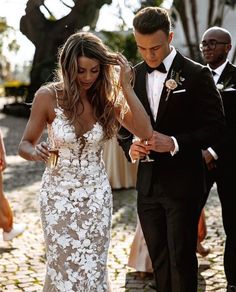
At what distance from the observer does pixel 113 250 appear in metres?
6.84

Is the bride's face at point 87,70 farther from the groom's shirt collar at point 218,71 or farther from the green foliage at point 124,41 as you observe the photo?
the green foliage at point 124,41

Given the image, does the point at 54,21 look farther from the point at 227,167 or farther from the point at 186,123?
the point at 186,123

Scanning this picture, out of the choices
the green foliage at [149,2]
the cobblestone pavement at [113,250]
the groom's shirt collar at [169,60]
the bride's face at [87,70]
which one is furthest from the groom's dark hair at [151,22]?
the green foliage at [149,2]

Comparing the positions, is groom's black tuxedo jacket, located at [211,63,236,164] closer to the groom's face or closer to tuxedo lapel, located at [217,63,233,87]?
tuxedo lapel, located at [217,63,233,87]

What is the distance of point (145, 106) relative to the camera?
13.6 feet

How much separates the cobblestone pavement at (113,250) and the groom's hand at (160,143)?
1994mm

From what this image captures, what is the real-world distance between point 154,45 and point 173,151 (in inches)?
27.3

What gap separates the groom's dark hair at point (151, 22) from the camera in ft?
12.6

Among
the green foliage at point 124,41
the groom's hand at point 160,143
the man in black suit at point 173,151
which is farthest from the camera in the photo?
the green foliage at point 124,41

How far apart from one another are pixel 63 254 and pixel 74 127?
2.66ft

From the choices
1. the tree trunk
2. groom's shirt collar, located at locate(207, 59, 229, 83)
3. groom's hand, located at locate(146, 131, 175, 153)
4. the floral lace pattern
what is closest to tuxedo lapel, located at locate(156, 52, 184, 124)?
groom's hand, located at locate(146, 131, 175, 153)

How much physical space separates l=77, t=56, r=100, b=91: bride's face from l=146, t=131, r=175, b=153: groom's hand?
1.73 ft

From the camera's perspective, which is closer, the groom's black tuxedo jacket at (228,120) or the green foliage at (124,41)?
the groom's black tuxedo jacket at (228,120)

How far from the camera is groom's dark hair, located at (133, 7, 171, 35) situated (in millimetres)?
3840
